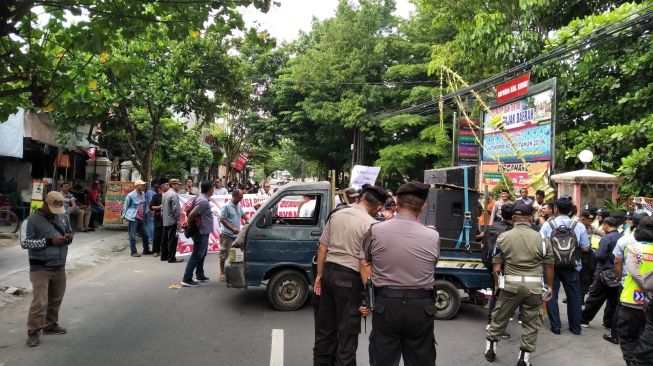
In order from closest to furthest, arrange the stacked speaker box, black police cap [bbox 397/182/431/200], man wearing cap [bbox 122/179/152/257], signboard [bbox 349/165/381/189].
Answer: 1. black police cap [bbox 397/182/431/200]
2. the stacked speaker box
3. man wearing cap [bbox 122/179/152/257]
4. signboard [bbox 349/165/381/189]

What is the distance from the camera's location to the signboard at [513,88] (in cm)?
1379

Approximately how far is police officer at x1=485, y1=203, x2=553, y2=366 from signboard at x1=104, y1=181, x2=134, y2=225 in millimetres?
12720

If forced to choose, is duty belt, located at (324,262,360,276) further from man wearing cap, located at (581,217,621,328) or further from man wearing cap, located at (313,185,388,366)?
man wearing cap, located at (581,217,621,328)

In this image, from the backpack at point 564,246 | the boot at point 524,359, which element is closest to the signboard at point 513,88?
the backpack at point 564,246

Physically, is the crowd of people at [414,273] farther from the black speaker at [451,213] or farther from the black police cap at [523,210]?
the black speaker at [451,213]

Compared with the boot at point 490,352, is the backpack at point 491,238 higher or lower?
higher

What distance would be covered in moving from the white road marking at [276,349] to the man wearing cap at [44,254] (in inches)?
100

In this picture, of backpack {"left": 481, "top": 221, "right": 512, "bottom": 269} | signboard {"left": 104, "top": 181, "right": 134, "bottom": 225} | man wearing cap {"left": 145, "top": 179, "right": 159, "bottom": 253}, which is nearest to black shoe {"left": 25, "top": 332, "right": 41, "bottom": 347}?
backpack {"left": 481, "top": 221, "right": 512, "bottom": 269}

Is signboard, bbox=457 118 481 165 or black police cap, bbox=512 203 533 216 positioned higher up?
signboard, bbox=457 118 481 165

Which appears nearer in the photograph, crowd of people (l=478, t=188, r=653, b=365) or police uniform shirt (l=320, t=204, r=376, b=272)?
police uniform shirt (l=320, t=204, r=376, b=272)

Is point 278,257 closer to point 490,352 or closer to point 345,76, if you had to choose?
point 490,352

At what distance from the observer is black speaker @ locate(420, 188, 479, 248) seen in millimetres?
6945

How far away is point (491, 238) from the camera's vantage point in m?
6.20

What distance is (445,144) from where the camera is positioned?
21281 mm
